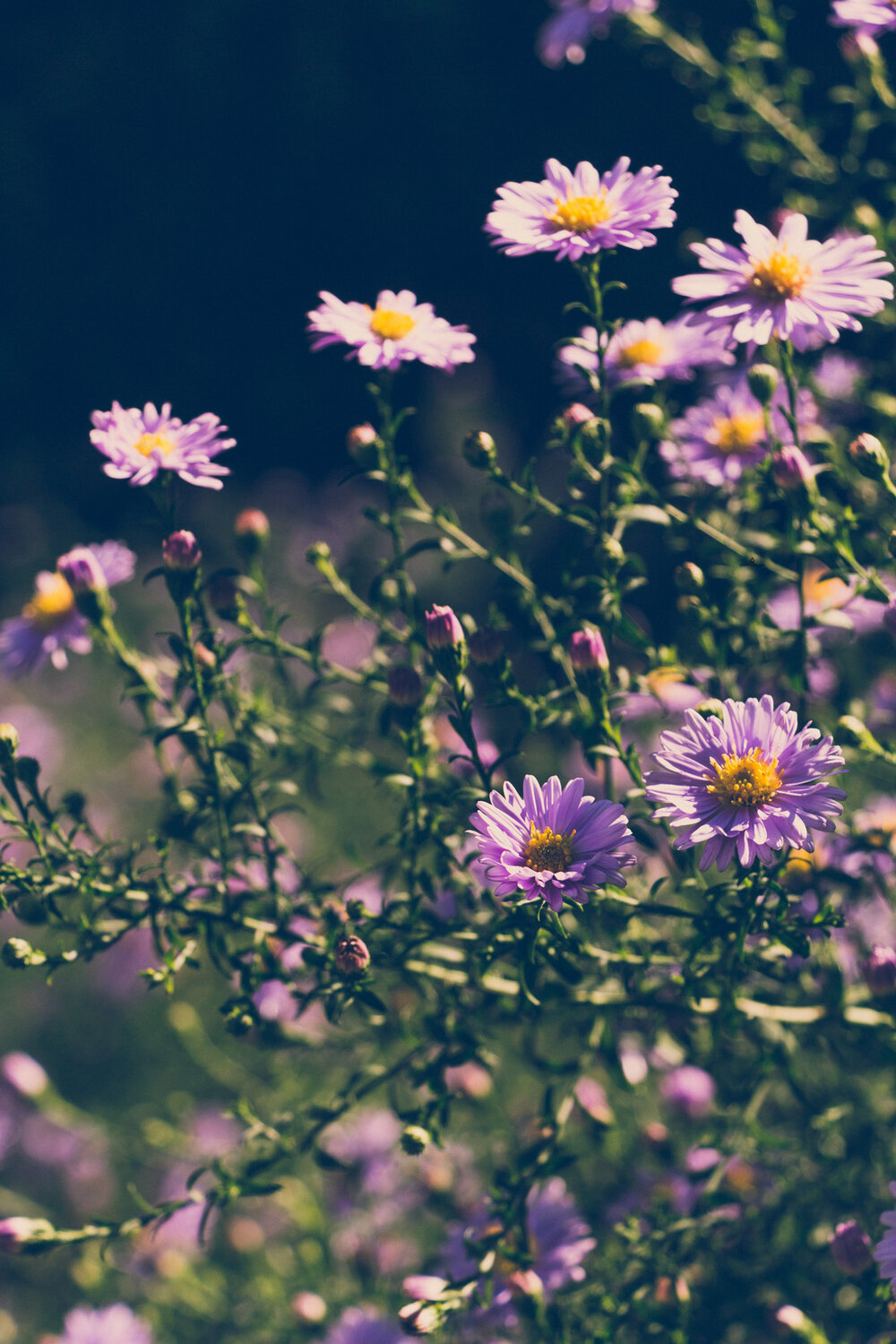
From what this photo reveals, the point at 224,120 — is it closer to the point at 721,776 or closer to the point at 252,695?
the point at 252,695

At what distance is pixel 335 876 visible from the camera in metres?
2.38

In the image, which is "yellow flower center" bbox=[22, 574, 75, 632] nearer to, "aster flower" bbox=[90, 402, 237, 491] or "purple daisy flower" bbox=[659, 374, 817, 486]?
"aster flower" bbox=[90, 402, 237, 491]

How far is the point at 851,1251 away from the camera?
2.99 feet

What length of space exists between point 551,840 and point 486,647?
0.19 meters

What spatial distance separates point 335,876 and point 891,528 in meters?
1.64

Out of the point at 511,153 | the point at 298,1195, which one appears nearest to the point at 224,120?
the point at 511,153

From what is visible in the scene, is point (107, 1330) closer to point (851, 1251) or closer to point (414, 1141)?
point (414, 1141)

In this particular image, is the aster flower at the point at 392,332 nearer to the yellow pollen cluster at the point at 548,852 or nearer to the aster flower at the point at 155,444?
the aster flower at the point at 155,444

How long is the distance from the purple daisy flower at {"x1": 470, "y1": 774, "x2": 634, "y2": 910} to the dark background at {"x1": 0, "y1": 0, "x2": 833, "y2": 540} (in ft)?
9.99

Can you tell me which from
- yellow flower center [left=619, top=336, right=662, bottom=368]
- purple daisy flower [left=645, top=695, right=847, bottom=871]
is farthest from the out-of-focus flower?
yellow flower center [left=619, top=336, right=662, bottom=368]

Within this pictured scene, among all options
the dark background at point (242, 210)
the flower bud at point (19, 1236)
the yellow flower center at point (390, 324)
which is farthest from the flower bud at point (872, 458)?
the dark background at point (242, 210)

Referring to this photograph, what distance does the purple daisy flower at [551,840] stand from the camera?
0.76 meters

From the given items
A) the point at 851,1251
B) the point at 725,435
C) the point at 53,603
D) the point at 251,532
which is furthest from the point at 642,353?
the point at 851,1251

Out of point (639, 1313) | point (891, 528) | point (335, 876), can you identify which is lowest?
point (639, 1313)
